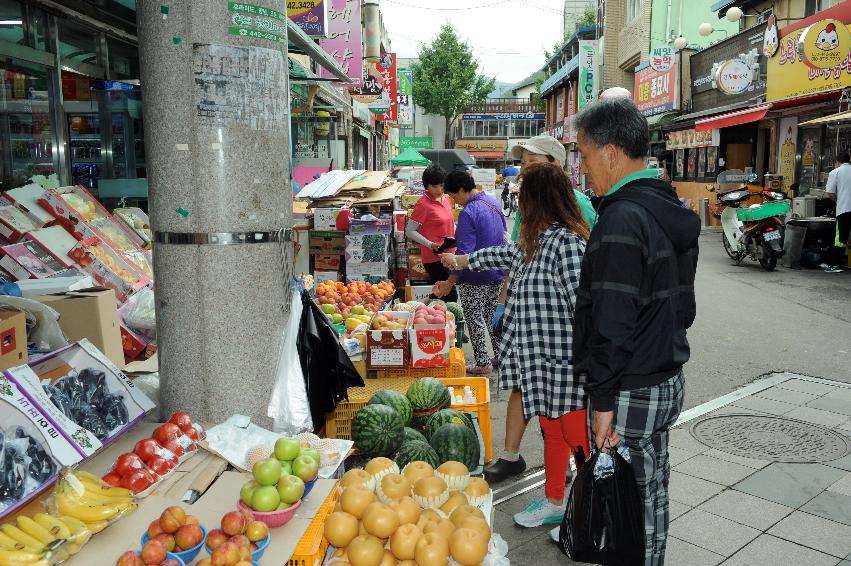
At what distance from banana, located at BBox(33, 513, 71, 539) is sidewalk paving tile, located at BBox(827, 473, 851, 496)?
14.3ft

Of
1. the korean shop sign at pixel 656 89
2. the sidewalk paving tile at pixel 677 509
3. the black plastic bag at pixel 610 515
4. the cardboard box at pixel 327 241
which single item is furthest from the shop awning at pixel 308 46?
the korean shop sign at pixel 656 89

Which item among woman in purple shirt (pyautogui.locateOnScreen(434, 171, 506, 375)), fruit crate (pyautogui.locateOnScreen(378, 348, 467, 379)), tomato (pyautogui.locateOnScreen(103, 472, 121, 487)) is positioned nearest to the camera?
tomato (pyautogui.locateOnScreen(103, 472, 121, 487))

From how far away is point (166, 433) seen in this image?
126 inches

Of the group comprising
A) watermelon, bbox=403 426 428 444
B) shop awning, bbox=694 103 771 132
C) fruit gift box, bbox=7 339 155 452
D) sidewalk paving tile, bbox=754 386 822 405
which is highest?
shop awning, bbox=694 103 771 132

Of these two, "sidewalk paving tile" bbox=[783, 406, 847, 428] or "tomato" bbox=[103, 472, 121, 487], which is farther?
"sidewalk paving tile" bbox=[783, 406, 847, 428]

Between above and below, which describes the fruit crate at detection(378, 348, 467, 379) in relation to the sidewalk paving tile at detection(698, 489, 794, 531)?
above

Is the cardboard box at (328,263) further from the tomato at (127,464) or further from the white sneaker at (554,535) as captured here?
the tomato at (127,464)

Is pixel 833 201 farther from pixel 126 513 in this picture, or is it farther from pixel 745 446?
pixel 126 513

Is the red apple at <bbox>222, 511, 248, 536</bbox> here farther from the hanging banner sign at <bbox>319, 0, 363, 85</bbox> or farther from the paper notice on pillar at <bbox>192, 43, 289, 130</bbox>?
the hanging banner sign at <bbox>319, 0, 363, 85</bbox>

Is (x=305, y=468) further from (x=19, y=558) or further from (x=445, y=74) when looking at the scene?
(x=445, y=74)

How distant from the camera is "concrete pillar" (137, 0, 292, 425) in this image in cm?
315

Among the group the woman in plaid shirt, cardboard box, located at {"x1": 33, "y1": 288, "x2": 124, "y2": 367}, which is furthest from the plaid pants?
cardboard box, located at {"x1": 33, "y1": 288, "x2": 124, "y2": 367}

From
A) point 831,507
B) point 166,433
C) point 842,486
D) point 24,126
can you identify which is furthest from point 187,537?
point 24,126

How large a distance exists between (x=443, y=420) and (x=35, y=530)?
2393 millimetres
